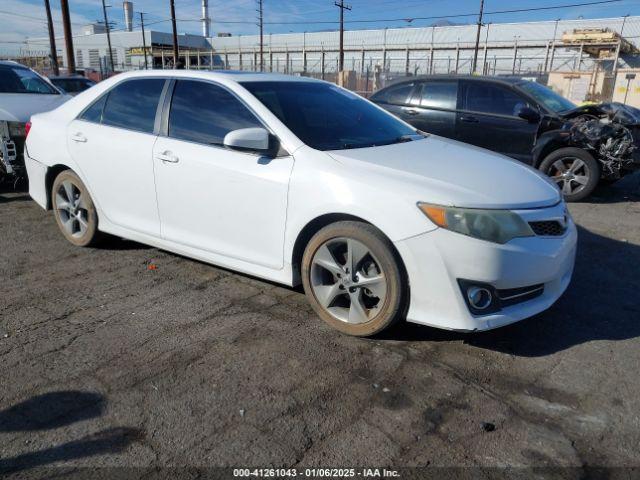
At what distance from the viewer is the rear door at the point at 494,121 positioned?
7.64 metres

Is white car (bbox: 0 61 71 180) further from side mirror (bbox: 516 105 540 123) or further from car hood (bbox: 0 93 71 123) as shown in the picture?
side mirror (bbox: 516 105 540 123)

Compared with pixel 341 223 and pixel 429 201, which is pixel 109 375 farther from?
pixel 429 201

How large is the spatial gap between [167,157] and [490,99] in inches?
227

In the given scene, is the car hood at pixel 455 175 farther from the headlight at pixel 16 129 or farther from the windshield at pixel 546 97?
the headlight at pixel 16 129

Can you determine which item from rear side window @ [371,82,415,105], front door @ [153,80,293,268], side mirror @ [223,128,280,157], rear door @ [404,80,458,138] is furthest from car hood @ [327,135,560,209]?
rear side window @ [371,82,415,105]

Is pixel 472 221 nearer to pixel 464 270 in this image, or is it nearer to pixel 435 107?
pixel 464 270

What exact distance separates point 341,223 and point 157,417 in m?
1.48

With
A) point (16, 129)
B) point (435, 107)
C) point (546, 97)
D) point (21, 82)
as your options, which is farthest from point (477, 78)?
point (21, 82)

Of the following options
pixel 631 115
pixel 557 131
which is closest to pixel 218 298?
pixel 557 131

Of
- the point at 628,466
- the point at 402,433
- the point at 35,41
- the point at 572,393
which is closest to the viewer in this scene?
the point at 628,466

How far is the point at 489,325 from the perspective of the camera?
9.45 feet

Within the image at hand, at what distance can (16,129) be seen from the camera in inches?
252

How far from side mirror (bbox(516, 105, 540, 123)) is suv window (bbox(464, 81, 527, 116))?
0.74ft

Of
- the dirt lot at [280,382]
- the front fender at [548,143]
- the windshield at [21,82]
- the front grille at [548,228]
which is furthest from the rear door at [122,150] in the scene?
the front fender at [548,143]
